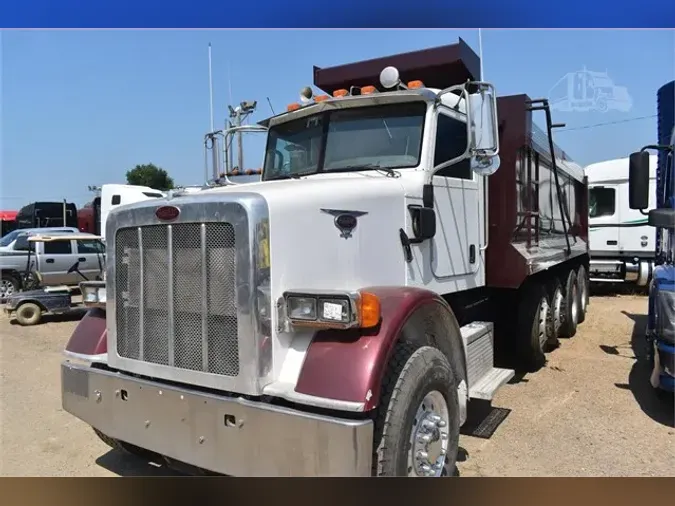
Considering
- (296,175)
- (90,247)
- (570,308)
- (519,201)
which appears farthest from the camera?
(90,247)

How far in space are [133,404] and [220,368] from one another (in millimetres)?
593

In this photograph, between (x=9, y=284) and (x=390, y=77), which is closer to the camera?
(x=390, y=77)

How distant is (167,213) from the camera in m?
2.89

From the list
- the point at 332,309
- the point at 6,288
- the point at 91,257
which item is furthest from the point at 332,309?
the point at 6,288

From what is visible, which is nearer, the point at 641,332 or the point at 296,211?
the point at 296,211

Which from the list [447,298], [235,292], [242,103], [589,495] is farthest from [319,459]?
[242,103]

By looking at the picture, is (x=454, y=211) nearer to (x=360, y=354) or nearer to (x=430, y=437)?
(x=430, y=437)

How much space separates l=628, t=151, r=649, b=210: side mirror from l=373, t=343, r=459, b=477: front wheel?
9.42 ft

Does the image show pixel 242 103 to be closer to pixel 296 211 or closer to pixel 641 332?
pixel 296 211

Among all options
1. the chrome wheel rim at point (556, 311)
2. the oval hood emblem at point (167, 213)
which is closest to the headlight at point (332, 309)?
the oval hood emblem at point (167, 213)

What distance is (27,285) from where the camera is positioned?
1173cm

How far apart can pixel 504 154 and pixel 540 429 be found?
237cm

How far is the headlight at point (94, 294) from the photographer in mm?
3492

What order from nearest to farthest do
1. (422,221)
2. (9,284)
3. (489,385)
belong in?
(422,221)
(489,385)
(9,284)
